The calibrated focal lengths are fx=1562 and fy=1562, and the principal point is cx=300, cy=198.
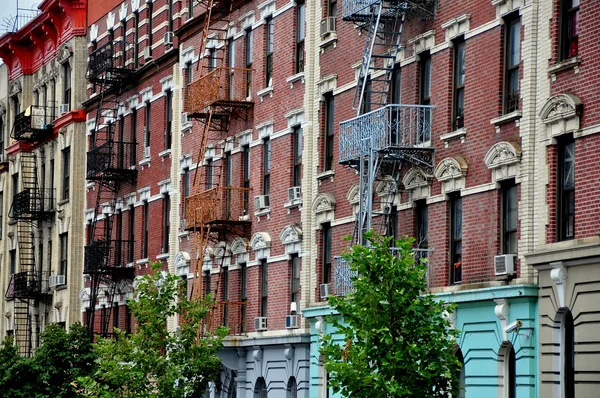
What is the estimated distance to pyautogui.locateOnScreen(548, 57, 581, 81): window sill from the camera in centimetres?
2936

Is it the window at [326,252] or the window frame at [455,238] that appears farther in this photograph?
the window at [326,252]

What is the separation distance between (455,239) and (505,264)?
3111mm

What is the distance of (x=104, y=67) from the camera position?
61.0 metres

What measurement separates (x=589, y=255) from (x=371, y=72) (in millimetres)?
12127

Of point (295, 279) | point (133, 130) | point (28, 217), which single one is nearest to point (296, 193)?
point (295, 279)

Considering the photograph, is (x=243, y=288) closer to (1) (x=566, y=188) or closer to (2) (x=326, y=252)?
(2) (x=326, y=252)

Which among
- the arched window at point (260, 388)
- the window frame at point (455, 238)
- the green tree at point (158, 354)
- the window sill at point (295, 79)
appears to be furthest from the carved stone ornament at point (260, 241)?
the window frame at point (455, 238)

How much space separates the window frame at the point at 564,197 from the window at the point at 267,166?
16.8 metres

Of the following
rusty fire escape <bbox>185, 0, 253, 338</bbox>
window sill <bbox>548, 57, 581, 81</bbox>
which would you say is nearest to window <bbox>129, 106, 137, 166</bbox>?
rusty fire escape <bbox>185, 0, 253, 338</bbox>

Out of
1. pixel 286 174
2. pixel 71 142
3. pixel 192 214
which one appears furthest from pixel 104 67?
pixel 286 174

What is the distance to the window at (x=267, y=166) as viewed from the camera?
4609cm

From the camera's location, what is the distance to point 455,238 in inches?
1353

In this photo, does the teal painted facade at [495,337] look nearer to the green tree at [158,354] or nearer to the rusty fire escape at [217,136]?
the green tree at [158,354]

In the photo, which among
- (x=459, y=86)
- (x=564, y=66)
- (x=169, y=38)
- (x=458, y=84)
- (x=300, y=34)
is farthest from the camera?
(x=169, y=38)
